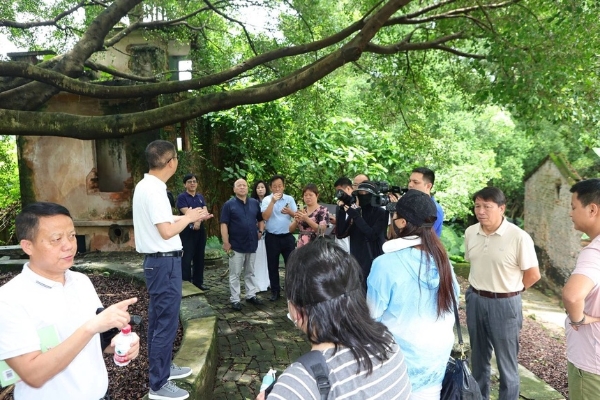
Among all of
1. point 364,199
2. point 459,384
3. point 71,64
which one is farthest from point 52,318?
point 71,64

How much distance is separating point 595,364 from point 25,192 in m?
10.3

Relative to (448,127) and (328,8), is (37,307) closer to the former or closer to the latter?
(328,8)

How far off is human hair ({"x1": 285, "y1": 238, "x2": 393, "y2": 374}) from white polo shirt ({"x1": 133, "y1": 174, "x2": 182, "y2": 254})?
195cm

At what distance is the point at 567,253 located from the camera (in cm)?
1207

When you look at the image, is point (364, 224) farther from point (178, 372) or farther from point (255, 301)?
point (255, 301)

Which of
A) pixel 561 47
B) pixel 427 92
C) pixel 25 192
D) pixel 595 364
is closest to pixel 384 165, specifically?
pixel 427 92

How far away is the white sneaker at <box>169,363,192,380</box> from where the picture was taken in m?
3.44

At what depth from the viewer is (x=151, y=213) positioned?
327 centimetres

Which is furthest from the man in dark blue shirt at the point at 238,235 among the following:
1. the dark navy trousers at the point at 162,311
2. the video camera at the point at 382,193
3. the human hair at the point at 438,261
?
the human hair at the point at 438,261

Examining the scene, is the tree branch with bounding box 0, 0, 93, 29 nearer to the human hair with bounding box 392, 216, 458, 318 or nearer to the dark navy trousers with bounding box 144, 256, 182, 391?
the dark navy trousers with bounding box 144, 256, 182, 391

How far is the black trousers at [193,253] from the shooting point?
6.61m

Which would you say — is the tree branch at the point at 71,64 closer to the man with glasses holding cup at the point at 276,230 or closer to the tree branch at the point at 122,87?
the tree branch at the point at 122,87

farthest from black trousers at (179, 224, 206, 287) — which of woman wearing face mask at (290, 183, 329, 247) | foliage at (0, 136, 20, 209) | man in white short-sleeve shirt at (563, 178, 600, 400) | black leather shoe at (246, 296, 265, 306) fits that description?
foliage at (0, 136, 20, 209)

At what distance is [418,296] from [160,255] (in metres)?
2.00
